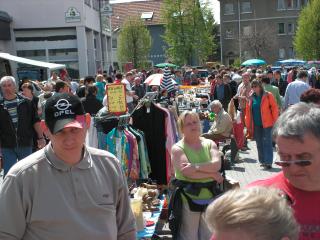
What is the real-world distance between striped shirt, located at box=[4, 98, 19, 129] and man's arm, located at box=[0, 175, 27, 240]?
5.60 metres

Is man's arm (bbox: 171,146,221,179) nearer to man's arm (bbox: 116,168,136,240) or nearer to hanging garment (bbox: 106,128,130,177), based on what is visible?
hanging garment (bbox: 106,128,130,177)

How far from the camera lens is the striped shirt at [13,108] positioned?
8.17m

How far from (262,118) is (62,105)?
765 centimetres

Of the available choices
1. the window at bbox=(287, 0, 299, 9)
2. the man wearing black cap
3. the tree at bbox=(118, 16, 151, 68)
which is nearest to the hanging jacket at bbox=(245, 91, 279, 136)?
the man wearing black cap

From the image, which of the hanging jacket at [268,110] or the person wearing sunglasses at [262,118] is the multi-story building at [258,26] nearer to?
the person wearing sunglasses at [262,118]

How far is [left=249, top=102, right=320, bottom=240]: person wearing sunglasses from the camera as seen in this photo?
224 cm

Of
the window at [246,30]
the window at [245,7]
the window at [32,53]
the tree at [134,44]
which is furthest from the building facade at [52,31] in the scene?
the window at [245,7]

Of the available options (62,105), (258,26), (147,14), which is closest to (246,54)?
(258,26)

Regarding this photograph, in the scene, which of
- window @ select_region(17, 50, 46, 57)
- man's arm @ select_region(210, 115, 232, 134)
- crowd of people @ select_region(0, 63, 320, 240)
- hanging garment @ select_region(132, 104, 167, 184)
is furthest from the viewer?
window @ select_region(17, 50, 46, 57)

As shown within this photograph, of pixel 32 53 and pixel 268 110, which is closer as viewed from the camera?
pixel 268 110

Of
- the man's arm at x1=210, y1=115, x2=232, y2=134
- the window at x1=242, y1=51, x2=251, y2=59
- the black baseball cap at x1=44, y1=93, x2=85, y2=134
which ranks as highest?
the window at x1=242, y1=51, x2=251, y2=59

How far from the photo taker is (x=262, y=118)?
1018 centimetres

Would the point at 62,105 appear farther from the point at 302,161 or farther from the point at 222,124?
the point at 222,124

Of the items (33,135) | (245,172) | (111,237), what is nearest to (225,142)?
(245,172)
